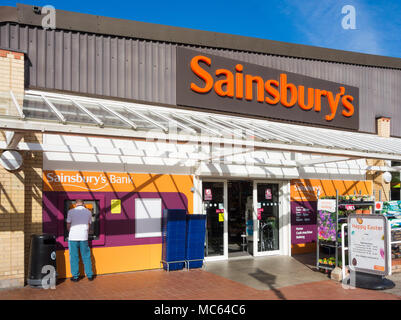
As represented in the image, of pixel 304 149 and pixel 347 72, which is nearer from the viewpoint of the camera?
pixel 304 149

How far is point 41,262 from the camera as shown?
8.12 m

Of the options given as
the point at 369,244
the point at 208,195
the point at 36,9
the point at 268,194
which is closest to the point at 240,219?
the point at 268,194

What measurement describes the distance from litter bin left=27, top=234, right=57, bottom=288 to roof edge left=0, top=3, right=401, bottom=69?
4.84 m

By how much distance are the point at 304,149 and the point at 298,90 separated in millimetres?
5186

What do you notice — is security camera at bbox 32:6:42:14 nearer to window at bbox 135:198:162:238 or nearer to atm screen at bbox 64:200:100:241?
atm screen at bbox 64:200:100:241

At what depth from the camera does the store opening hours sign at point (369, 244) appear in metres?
8.01

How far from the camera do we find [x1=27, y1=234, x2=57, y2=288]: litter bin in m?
8.10

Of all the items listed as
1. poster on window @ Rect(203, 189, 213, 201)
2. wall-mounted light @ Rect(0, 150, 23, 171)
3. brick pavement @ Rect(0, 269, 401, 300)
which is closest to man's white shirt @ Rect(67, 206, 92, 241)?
Result: brick pavement @ Rect(0, 269, 401, 300)

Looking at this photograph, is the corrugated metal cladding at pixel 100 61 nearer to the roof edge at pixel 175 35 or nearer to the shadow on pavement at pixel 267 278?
the roof edge at pixel 175 35

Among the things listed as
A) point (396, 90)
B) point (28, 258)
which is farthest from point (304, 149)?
point (396, 90)
